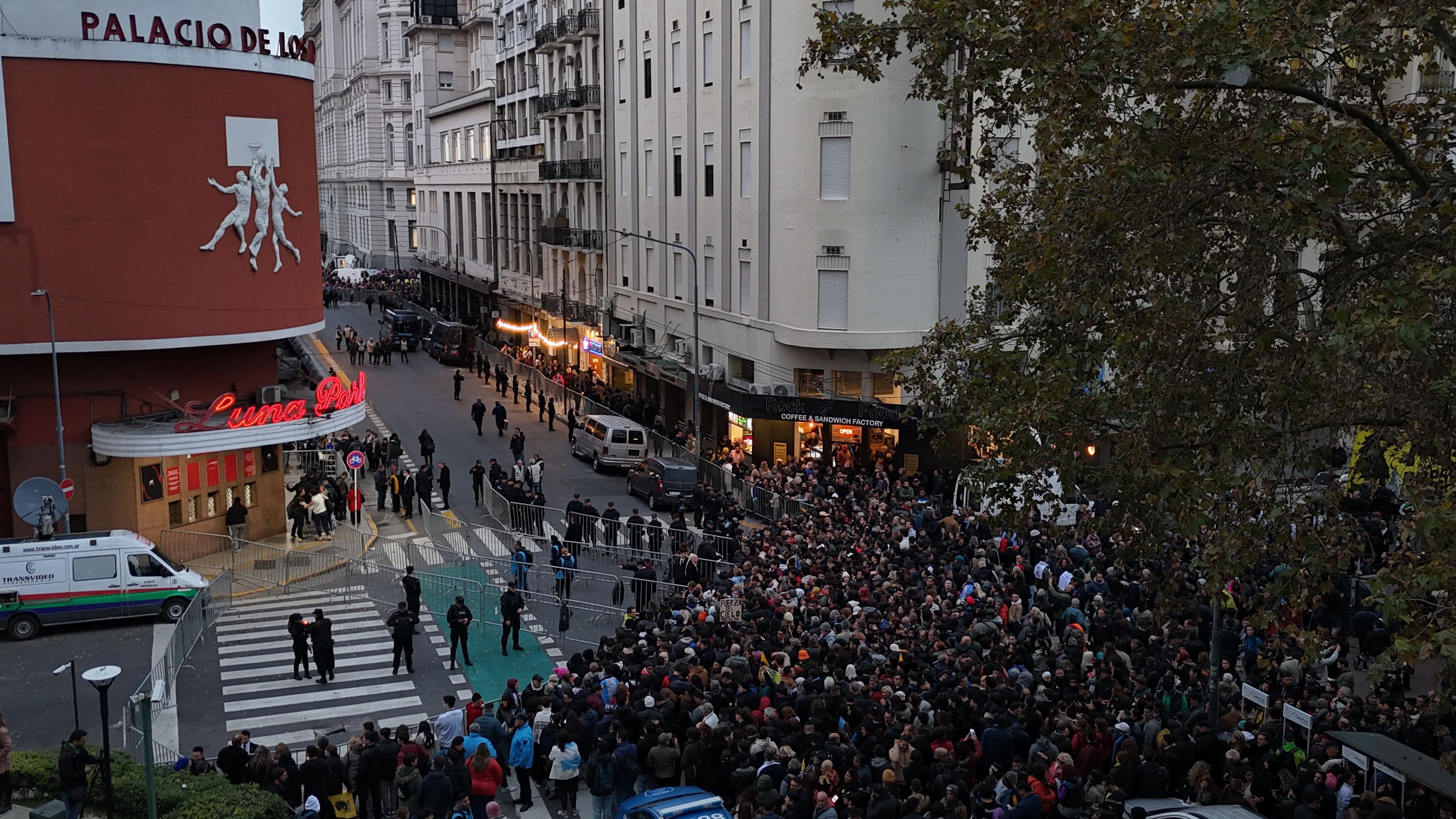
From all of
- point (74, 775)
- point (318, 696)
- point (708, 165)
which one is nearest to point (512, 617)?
point (318, 696)

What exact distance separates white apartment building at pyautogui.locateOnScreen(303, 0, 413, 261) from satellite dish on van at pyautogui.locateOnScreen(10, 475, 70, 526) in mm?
77053

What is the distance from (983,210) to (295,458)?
30.0 m

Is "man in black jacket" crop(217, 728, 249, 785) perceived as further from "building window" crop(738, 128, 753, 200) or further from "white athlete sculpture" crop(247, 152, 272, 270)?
"building window" crop(738, 128, 753, 200)

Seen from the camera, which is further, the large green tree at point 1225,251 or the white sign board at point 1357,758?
the white sign board at point 1357,758

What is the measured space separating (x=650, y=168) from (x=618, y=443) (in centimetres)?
1483

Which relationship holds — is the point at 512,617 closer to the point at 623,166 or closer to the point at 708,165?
the point at 708,165

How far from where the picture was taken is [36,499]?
27.6 m

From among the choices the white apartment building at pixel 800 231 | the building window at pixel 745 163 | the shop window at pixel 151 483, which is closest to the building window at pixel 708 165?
the white apartment building at pixel 800 231

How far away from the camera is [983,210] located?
718 inches

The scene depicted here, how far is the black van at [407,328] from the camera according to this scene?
245 feet

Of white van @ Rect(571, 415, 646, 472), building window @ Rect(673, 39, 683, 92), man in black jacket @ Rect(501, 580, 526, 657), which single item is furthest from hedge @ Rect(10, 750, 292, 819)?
building window @ Rect(673, 39, 683, 92)

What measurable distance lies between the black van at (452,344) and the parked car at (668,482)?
111 feet

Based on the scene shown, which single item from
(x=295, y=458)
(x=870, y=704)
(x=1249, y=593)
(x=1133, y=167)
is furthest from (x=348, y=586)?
(x=1133, y=167)

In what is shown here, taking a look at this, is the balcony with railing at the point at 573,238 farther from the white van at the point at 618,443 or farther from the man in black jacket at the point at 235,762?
the man in black jacket at the point at 235,762
